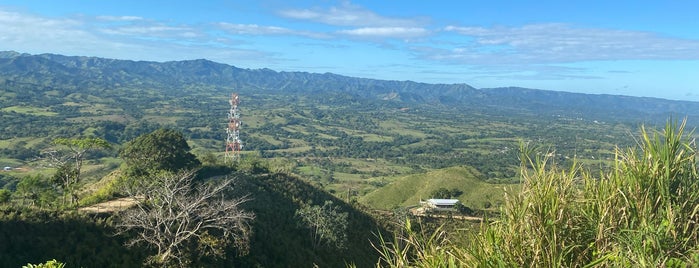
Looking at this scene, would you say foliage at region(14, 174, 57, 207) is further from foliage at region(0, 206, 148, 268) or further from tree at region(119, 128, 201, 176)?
tree at region(119, 128, 201, 176)

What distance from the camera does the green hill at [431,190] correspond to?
72.5m

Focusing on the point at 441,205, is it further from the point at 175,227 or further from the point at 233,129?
the point at 175,227

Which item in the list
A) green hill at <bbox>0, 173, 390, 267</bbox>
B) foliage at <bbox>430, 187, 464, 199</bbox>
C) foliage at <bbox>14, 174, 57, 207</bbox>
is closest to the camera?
green hill at <bbox>0, 173, 390, 267</bbox>

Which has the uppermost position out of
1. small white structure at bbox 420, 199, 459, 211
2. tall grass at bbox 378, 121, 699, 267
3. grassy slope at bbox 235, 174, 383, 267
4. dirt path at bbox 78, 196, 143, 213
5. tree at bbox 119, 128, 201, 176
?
tall grass at bbox 378, 121, 699, 267

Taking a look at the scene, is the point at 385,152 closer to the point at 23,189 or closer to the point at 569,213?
the point at 23,189

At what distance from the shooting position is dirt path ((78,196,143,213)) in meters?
25.5

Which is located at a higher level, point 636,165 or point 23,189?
point 636,165

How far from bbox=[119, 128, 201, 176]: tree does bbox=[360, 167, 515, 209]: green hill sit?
132ft

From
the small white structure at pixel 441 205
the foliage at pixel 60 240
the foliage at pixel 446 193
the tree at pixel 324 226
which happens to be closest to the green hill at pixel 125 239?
the foliage at pixel 60 240

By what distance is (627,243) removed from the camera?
5.30 metres

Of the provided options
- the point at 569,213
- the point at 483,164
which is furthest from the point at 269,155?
the point at 569,213

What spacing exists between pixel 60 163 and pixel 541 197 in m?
28.4

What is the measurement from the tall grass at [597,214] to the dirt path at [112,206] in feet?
74.6

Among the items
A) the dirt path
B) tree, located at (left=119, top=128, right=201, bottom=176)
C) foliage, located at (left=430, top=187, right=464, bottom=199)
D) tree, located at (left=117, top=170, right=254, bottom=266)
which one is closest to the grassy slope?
tree, located at (left=117, top=170, right=254, bottom=266)
